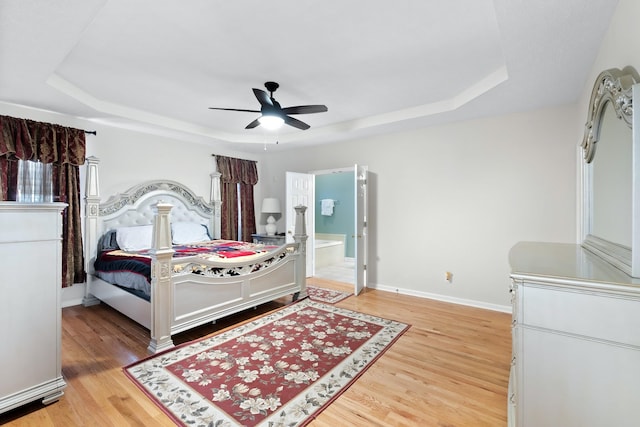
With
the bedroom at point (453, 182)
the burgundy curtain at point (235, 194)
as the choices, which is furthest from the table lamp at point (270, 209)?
the bedroom at point (453, 182)

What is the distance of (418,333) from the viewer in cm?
290

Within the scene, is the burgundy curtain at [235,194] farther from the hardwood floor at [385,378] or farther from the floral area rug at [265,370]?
the floral area rug at [265,370]

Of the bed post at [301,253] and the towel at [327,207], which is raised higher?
the towel at [327,207]

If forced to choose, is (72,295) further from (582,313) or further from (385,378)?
(582,313)

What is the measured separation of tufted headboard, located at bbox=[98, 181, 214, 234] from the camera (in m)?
3.93

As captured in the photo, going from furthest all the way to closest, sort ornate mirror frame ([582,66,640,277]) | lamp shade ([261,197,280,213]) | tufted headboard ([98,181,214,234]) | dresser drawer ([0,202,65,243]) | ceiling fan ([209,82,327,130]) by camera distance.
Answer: lamp shade ([261,197,280,213]) → tufted headboard ([98,181,214,234]) → ceiling fan ([209,82,327,130]) → dresser drawer ([0,202,65,243]) → ornate mirror frame ([582,66,640,277])

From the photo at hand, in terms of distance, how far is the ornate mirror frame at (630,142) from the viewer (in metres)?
1.09

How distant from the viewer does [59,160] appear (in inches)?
134

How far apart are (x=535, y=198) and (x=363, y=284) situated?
2431 mm

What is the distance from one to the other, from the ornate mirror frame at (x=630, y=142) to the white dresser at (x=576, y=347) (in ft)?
0.36

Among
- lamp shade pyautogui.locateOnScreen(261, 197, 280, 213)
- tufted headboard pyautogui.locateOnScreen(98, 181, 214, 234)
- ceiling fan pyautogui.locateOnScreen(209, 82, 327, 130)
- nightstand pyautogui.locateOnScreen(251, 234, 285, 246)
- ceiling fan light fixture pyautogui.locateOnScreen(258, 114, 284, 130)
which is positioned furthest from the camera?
lamp shade pyautogui.locateOnScreen(261, 197, 280, 213)

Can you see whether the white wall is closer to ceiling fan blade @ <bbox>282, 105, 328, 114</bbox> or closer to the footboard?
the footboard

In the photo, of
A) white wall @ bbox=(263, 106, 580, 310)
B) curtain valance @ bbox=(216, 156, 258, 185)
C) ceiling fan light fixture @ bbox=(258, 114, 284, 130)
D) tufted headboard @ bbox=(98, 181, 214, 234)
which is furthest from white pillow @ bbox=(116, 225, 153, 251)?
white wall @ bbox=(263, 106, 580, 310)

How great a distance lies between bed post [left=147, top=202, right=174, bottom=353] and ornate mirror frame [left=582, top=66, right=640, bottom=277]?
2826 mm
